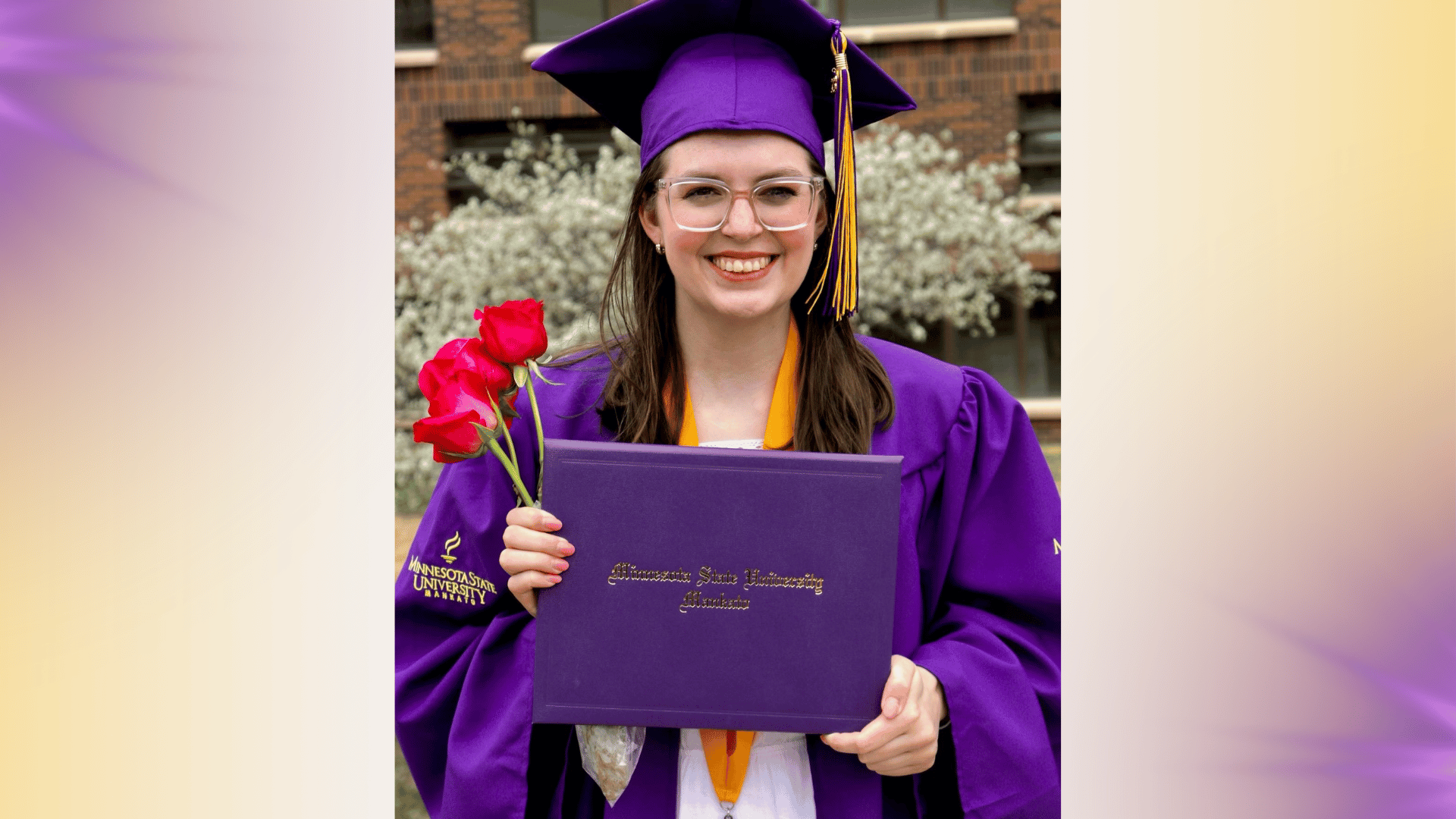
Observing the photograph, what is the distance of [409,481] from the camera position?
28.8ft

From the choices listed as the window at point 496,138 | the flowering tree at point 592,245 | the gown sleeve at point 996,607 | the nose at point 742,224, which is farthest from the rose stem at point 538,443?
the window at point 496,138

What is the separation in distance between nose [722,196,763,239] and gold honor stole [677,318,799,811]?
0.29 m

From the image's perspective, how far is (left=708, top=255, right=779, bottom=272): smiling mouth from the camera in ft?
5.34

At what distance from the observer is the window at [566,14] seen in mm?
10352

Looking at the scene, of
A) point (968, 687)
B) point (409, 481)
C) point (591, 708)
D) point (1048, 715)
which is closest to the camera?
point (591, 708)

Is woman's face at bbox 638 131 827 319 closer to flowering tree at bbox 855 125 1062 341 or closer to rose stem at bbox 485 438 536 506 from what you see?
rose stem at bbox 485 438 536 506

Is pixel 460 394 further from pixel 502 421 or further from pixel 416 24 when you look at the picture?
pixel 416 24

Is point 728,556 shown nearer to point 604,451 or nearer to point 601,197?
point 604,451

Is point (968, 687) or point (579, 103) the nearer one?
Result: point (968, 687)

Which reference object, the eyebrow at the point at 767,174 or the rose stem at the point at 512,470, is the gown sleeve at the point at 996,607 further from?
the rose stem at the point at 512,470

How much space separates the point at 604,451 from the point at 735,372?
0.38 meters

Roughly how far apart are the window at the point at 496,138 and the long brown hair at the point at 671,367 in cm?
848

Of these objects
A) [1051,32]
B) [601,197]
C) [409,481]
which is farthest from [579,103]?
[1051,32]

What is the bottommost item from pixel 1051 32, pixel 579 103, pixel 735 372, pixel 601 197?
pixel 735 372
